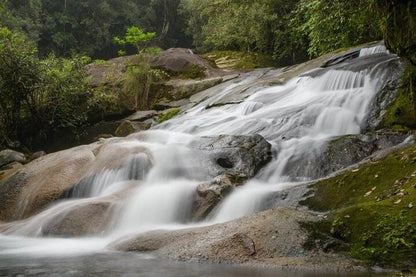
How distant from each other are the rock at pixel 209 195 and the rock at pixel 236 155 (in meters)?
0.76

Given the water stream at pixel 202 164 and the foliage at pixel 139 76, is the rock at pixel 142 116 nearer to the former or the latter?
the foliage at pixel 139 76

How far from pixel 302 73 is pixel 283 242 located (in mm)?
9631

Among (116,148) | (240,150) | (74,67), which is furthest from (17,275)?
(74,67)

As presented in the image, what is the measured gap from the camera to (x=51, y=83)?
1572 centimetres

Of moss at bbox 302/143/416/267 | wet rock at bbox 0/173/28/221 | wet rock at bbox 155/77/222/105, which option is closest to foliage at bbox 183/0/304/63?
wet rock at bbox 155/77/222/105

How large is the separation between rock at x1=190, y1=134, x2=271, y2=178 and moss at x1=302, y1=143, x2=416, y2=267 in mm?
2270

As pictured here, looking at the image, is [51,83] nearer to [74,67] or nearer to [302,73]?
[74,67]

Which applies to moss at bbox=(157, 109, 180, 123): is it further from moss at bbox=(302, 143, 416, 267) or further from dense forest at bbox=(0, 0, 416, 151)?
moss at bbox=(302, 143, 416, 267)

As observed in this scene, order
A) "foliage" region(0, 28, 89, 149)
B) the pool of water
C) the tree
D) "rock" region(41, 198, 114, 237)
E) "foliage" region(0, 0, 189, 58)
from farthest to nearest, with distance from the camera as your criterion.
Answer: "foliage" region(0, 0, 189, 58) < "foliage" region(0, 28, 89, 149) < the tree < "rock" region(41, 198, 114, 237) < the pool of water

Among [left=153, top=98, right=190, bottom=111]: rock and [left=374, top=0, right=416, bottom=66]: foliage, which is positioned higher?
[left=374, top=0, right=416, bottom=66]: foliage

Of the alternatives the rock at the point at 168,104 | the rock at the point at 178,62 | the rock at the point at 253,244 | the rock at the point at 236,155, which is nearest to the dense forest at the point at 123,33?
the rock at the point at 178,62

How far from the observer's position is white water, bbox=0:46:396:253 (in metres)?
7.36

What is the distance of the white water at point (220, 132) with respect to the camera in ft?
24.1

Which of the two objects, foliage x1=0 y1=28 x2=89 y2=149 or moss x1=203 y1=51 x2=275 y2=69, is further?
moss x1=203 y1=51 x2=275 y2=69
